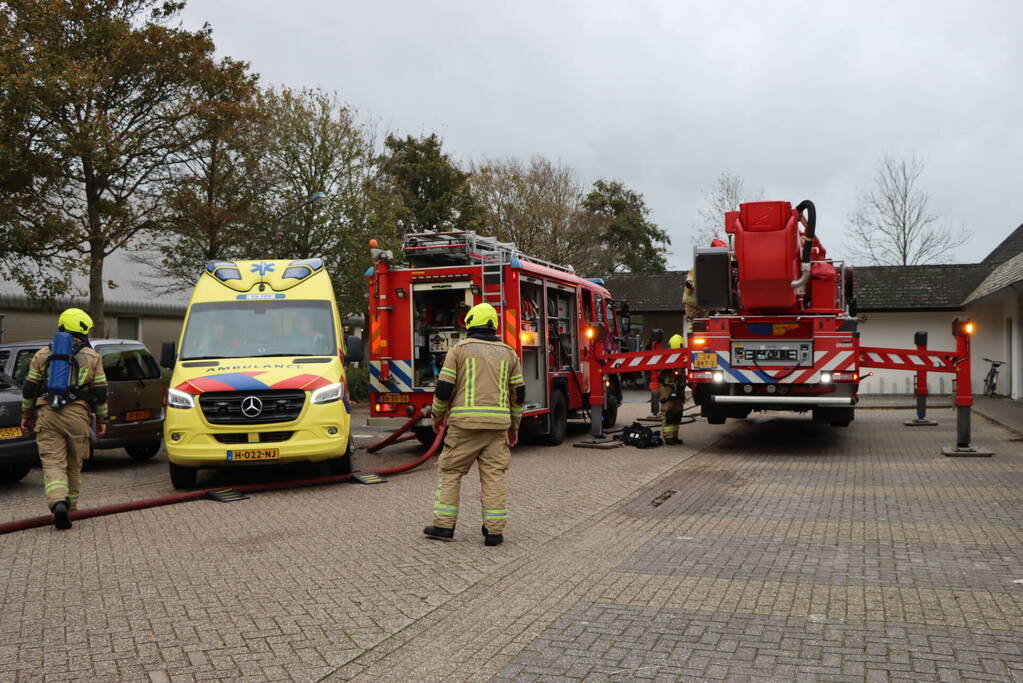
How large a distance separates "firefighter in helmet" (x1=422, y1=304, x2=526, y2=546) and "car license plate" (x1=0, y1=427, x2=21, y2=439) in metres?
5.54

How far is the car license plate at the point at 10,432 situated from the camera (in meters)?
9.98

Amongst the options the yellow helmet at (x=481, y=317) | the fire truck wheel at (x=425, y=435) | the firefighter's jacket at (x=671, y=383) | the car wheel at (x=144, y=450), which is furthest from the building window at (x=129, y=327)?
the yellow helmet at (x=481, y=317)

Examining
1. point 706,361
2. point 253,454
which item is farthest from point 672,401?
point 253,454

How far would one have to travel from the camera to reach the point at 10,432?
396 inches

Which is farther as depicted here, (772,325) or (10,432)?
(772,325)

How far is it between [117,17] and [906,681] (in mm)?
18782

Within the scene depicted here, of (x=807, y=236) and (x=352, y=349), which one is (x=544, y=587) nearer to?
(x=352, y=349)

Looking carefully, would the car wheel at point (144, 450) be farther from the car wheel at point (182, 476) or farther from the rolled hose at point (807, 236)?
the rolled hose at point (807, 236)

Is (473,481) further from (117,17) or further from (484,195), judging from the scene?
(484,195)

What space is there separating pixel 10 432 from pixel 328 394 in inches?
138

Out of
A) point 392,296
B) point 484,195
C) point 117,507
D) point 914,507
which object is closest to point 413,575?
point 117,507

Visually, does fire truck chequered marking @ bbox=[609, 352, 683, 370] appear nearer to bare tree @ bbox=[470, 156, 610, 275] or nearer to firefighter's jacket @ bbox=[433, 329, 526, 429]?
firefighter's jacket @ bbox=[433, 329, 526, 429]

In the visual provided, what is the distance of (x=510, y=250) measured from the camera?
13.6 meters

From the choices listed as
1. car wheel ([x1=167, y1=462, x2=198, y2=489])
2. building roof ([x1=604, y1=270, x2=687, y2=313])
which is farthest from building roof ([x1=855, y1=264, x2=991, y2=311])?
car wheel ([x1=167, y1=462, x2=198, y2=489])
